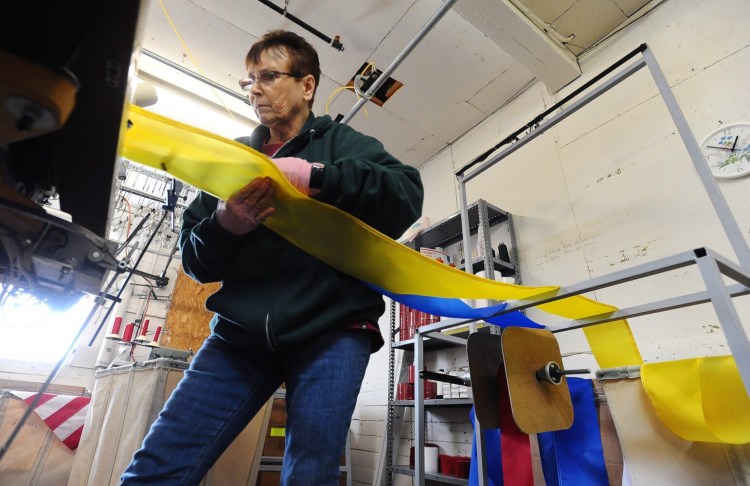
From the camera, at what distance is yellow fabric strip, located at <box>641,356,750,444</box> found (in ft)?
2.60

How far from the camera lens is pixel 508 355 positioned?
3.04 feet

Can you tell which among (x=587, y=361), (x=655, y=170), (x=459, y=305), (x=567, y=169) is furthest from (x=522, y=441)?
(x=567, y=169)

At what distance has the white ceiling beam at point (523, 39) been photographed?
1.86 meters

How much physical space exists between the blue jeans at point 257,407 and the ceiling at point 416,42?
5.16 ft

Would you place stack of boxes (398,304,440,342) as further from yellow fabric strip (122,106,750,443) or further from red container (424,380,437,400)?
yellow fabric strip (122,106,750,443)

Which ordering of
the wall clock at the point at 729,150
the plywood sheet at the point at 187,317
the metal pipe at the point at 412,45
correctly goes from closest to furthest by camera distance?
the wall clock at the point at 729,150
the metal pipe at the point at 412,45
the plywood sheet at the point at 187,317

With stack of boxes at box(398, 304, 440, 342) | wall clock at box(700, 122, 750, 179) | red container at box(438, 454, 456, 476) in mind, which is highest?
wall clock at box(700, 122, 750, 179)

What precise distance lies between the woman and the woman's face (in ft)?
0.52

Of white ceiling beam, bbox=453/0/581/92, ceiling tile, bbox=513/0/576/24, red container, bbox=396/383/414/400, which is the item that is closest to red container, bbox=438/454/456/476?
red container, bbox=396/383/414/400

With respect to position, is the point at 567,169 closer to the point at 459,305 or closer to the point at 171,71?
the point at 459,305

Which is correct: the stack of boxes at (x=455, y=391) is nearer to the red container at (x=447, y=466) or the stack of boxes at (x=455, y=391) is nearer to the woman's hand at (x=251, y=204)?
the red container at (x=447, y=466)

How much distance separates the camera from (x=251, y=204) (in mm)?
613

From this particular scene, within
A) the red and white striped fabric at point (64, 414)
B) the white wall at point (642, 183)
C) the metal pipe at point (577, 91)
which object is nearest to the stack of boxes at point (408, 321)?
the white wall at point (642, 183)

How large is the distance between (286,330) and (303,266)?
0.39 ft
